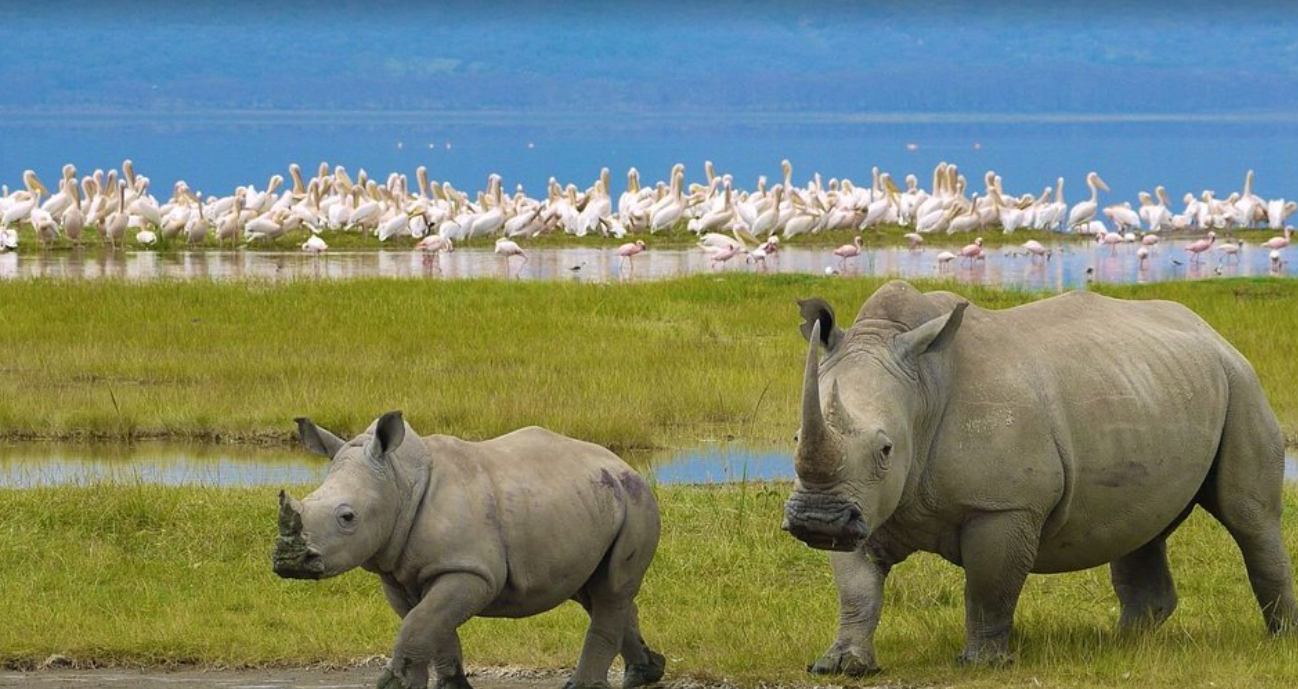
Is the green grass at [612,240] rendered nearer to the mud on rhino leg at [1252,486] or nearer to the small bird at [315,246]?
the small bird at [315,246]

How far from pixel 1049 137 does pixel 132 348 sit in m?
151

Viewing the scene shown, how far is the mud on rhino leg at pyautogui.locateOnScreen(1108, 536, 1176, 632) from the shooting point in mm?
8828

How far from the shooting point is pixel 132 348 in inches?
762

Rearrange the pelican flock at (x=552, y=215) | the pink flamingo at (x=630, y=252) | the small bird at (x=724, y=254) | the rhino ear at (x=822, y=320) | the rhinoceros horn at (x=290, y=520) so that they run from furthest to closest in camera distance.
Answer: the pelican flock at (x=552, y=215)
the pink flamingo at (x=630, y=252)
the small bird at (x=724, y=254)
the rhino ear at (x=822, y=320)
the rhinoceros horn at (x=290, y=520)

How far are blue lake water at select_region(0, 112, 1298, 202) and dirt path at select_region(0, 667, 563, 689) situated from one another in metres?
85.5

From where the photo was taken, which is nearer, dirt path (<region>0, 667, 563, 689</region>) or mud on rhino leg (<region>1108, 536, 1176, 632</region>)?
dirt path (<region>0, 667, 563, 689</region>)

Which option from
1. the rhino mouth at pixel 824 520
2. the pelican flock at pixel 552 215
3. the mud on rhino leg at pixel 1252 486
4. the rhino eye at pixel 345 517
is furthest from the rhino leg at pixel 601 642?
the pelican flock at pixel 552 215

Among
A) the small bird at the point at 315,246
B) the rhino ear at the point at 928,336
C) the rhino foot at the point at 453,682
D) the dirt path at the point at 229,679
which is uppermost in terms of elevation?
the rhino ear at the point at 928,336

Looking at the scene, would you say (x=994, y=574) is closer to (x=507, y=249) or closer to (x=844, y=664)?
(x=844, y=664)

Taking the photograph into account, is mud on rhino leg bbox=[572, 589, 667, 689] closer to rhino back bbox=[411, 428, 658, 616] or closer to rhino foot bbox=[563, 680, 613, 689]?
rhino foot bbox=[563, 680, 613, 689]

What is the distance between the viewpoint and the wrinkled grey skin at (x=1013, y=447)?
293 inches

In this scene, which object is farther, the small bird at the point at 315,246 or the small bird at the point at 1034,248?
the small bird at the point at 315,246

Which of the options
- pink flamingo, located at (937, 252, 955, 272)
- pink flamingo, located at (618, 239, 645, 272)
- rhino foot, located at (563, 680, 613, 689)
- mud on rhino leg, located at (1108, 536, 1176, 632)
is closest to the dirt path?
rhino foot, located at (563, 680, 613, 689)

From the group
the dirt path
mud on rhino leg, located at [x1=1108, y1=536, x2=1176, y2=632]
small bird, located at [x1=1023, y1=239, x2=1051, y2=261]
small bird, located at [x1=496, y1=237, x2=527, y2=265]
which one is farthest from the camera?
small bird, located at [x1=1023, y1=239, x2=1051, y2=261]
